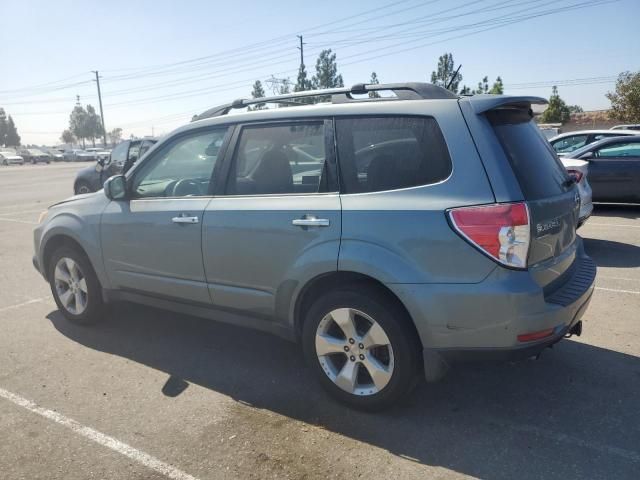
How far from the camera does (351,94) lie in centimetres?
348

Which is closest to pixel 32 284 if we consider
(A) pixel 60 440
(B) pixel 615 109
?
(A) pixel 60 440

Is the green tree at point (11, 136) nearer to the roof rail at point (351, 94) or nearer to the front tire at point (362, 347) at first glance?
the roof rail at point (351, 94)

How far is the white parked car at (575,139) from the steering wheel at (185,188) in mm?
9149

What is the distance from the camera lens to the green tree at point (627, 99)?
121 feet

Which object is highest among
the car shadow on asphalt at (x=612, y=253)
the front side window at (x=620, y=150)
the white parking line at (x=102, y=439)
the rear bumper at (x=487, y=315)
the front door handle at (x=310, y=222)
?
the front door handle at (x=310, y=222)

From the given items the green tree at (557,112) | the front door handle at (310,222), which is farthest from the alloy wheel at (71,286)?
the green tree at (557,112)

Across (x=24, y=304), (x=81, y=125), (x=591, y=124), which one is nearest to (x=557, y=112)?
(x=591, y=124)

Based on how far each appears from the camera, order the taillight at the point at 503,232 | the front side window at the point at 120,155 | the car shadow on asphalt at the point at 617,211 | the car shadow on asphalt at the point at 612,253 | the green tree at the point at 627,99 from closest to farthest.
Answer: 1. the taillight at the point at 503,232
2. the car shadow on asphalt at the point at 612,253
3. the car shadow on asphalt at the point at 617,211
4. the front side window at the point at 120,155
5. the green tree at the point at 627,99

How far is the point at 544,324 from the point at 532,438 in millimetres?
671

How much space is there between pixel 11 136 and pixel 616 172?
135682mm

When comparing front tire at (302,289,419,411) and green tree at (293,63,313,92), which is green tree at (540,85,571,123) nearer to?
green tree at (293,63,313,92)

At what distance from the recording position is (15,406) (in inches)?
133

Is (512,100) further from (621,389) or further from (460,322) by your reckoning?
(621,389)

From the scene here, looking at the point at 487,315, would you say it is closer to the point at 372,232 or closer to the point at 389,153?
the point at 372,232
